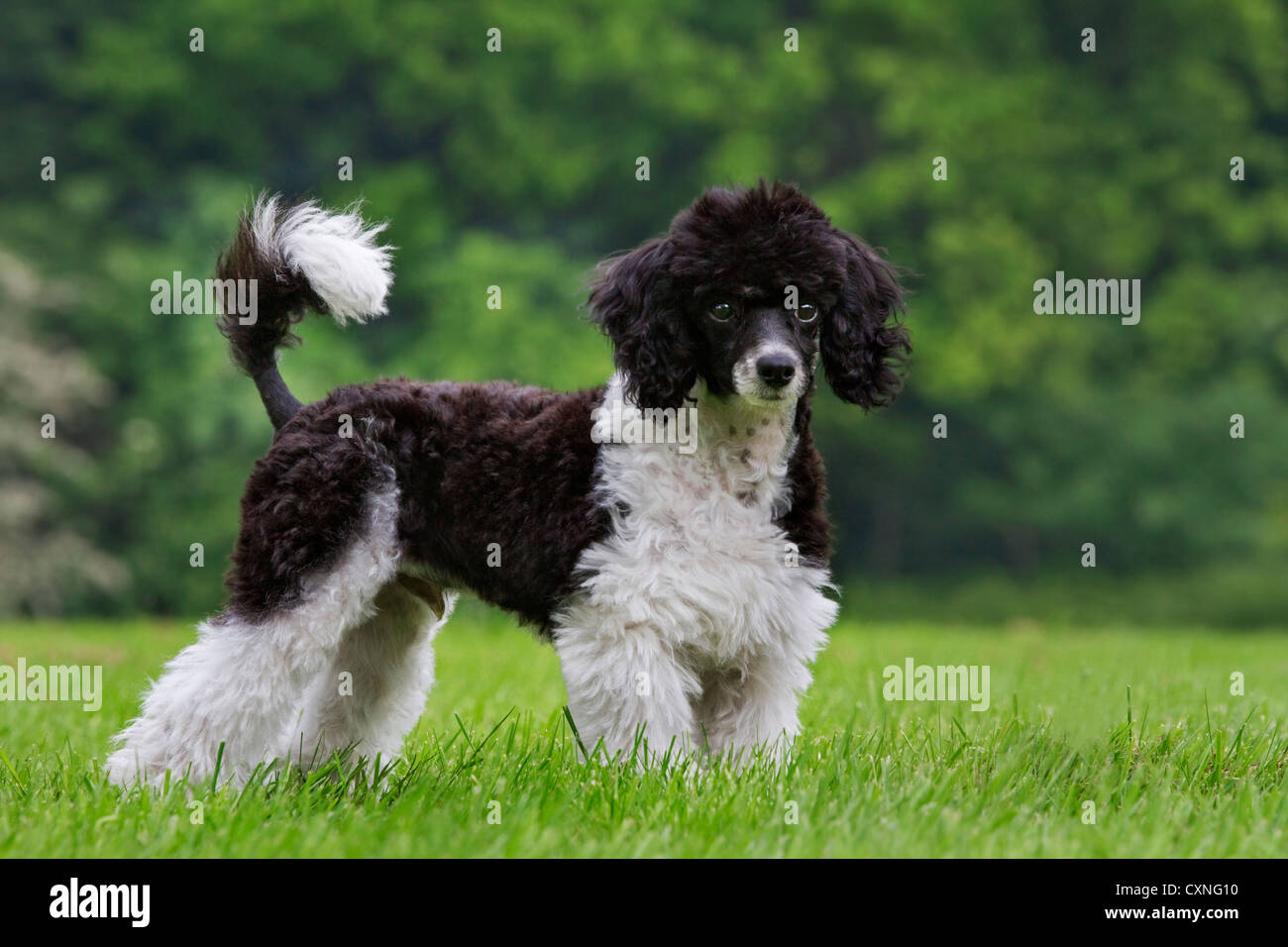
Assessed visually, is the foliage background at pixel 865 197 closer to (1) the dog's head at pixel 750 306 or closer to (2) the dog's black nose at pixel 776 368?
(1) the dog's head at pixel 750 306

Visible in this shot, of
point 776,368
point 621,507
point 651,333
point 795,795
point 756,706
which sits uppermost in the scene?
→ point 651,333

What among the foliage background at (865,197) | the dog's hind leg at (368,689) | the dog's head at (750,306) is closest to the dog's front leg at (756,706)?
the dog's head at (750,306)

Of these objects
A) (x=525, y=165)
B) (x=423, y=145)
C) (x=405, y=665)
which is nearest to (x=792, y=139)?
(x=525, y=165)

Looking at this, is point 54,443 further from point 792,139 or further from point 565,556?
point 565,556

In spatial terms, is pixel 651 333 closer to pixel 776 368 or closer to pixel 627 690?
pixel 776 368

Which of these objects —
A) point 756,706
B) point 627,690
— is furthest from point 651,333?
point 756,706

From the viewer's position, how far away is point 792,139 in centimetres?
2212

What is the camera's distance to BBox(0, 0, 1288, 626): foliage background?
19.3 m

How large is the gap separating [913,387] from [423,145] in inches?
327

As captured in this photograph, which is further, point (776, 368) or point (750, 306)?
point (750, 306)

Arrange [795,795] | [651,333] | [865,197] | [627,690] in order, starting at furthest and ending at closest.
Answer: [865,197] < [651,333] < [627,690] < [795,795]

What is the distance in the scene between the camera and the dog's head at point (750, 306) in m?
4.39

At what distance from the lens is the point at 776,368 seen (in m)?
4.25

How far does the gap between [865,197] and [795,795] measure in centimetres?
1763
